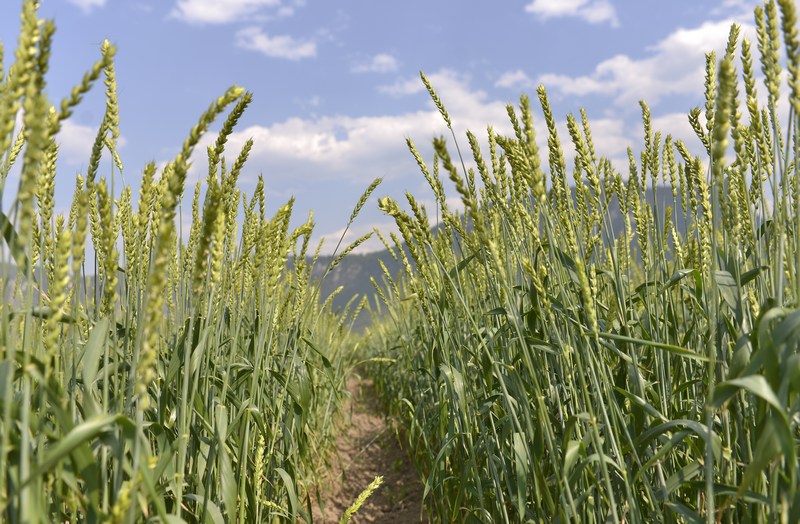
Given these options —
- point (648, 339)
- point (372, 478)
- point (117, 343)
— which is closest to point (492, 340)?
point (648, 339)

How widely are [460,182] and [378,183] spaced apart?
120cm

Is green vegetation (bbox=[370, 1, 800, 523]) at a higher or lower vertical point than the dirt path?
higher

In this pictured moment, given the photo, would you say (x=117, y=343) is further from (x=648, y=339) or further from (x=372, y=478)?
(x=372, y=478)

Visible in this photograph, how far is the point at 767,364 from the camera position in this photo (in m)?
1.00

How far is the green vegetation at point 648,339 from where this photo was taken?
42.8 inches

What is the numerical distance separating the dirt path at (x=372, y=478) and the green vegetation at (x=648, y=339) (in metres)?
1.27

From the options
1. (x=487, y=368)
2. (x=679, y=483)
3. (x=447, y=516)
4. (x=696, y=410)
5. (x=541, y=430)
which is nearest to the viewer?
(x=679, y=483)

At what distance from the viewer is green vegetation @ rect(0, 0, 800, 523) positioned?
931 millimetres

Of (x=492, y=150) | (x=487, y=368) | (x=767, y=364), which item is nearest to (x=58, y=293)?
(x=767, y=364)

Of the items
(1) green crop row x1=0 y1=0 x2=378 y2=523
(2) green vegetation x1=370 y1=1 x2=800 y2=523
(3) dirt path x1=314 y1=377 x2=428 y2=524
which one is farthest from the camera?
(3) dirt path x1=314 y1=377 x2=428 y2=524

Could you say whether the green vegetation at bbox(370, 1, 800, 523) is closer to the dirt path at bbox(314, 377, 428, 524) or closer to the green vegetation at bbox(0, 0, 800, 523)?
the green vegetation at bbox(0, 0, 800, 523)

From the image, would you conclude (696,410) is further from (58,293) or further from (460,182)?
(58,293)

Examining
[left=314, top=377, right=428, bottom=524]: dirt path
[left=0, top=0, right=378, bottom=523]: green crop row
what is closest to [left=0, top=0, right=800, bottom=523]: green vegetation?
[left=0, top=0, right=378, bottom=523]: green crop row

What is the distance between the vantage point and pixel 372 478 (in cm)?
459
